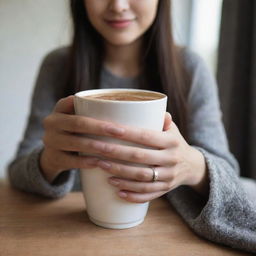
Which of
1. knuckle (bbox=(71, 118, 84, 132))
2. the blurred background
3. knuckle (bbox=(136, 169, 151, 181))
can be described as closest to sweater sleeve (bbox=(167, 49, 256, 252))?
knuckle (bbox=(136, 169, 151, 181))

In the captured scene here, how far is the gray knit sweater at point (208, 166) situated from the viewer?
1.72ft

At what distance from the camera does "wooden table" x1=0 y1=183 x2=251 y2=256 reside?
47 cm

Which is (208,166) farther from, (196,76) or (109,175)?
(196,76)

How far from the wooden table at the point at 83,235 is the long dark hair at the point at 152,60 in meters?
0.33

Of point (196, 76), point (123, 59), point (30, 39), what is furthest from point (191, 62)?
point (30, 39)

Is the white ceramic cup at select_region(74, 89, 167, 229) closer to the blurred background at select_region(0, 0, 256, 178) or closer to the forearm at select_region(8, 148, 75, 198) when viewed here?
the forearm at select_region(8, 148, 75, 198)

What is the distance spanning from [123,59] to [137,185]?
553mm

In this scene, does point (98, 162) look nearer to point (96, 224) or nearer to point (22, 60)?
point (96, 224)

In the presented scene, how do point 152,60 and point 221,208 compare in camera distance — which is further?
point 152,60

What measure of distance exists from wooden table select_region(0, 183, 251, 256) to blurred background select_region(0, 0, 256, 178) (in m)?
1.17

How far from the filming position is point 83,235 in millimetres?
507

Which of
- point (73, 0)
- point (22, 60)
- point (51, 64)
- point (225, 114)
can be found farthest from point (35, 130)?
point (22, 60)

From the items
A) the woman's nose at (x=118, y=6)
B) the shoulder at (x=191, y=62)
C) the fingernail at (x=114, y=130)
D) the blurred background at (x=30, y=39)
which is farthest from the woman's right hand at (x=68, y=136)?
the blurred background at (x=30, y=39)

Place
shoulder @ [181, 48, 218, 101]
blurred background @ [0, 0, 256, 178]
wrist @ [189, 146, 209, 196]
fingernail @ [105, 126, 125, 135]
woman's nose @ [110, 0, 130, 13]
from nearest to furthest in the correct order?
1. fingernail @ [105, 126, 125, 135]
2. wrist @ [189, 146, 209, 196]
3. woman's nose @ [110, 0, 130, 13]
4. shoulder @ [181, 48, 218, 101]
5. blurred background @ [0, 0, 256, 178]
